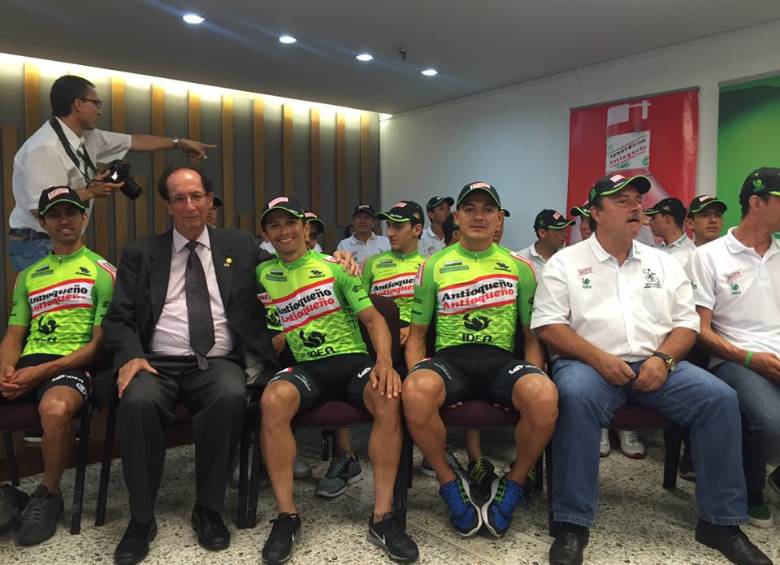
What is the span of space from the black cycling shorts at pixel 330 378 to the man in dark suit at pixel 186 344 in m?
0.20

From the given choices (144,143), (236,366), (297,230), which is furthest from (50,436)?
(144,143)

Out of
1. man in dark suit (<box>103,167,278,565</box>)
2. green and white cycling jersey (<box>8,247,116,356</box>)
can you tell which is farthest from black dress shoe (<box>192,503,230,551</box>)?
green and white cycling jersey (<box>8,247,116,356</box>)

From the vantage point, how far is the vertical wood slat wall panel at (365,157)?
845 centimetres

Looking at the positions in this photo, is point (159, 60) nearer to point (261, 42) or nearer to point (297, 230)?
point (261, 42)

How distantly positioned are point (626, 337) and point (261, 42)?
4.36 metres

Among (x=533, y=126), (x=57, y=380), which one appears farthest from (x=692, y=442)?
(x=533, y=126)

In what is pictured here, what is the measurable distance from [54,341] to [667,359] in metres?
2.46

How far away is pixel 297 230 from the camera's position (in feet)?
8.44

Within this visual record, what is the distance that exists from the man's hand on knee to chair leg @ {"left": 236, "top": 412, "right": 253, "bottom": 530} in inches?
16.7

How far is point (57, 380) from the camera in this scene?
238 centimetres

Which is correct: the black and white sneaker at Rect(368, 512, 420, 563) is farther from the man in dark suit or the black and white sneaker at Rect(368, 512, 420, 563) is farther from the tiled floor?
the man in dark suit

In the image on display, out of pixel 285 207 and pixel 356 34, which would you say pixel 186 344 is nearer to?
pixel 285 207

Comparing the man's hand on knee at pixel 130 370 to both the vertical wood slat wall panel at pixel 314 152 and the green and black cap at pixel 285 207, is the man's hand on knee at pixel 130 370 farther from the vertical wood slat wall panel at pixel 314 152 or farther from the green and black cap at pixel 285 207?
the vertical wood slat wall panel at pixel 314 152

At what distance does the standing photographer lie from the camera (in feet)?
9.95
